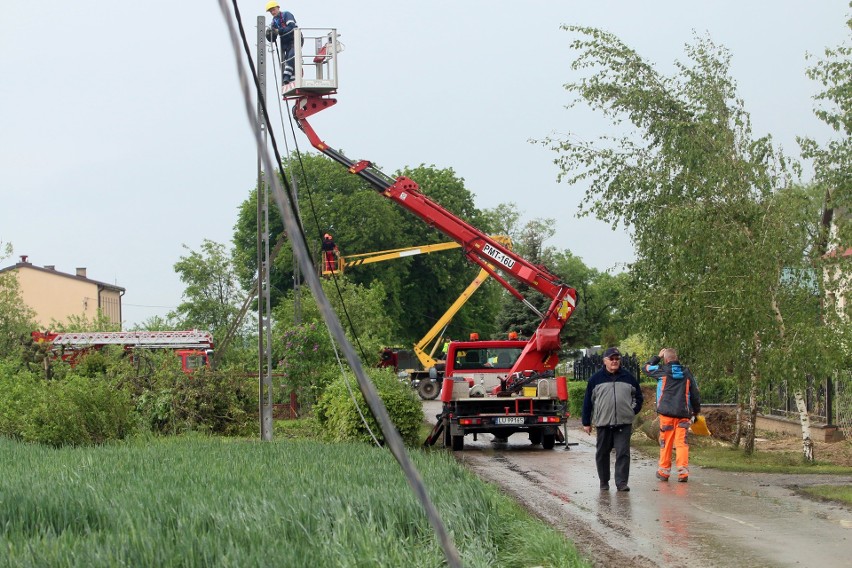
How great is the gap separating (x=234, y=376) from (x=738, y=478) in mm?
10990

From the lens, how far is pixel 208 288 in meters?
46.9

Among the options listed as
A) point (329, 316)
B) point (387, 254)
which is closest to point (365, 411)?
point (329, 316)

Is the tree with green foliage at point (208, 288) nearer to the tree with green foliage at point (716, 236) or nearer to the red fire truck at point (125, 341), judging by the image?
the red fire truck at point (125, 341)

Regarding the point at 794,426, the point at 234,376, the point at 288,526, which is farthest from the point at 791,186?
the point at 288,526

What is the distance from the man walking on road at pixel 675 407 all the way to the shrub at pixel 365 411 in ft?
18.6

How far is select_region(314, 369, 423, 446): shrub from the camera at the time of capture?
20.1m

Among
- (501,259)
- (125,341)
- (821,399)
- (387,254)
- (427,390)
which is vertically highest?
(387,254)

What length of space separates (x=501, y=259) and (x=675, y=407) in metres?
8.59

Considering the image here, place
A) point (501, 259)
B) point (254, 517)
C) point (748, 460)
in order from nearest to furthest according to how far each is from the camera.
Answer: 1. point (254, 517)
2. point (748, 460)
3. point (501, 259)

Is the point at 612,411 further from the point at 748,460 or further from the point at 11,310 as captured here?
the point at 11,310

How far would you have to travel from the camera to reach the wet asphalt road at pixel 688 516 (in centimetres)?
933

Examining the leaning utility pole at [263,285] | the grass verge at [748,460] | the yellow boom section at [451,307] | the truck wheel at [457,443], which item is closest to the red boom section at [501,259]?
the truck wheel at [457,443]

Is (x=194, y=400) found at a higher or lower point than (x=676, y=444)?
higher

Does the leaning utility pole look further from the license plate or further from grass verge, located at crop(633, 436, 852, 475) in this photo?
grass verge, located at crop(633, 436, 852, 475)
